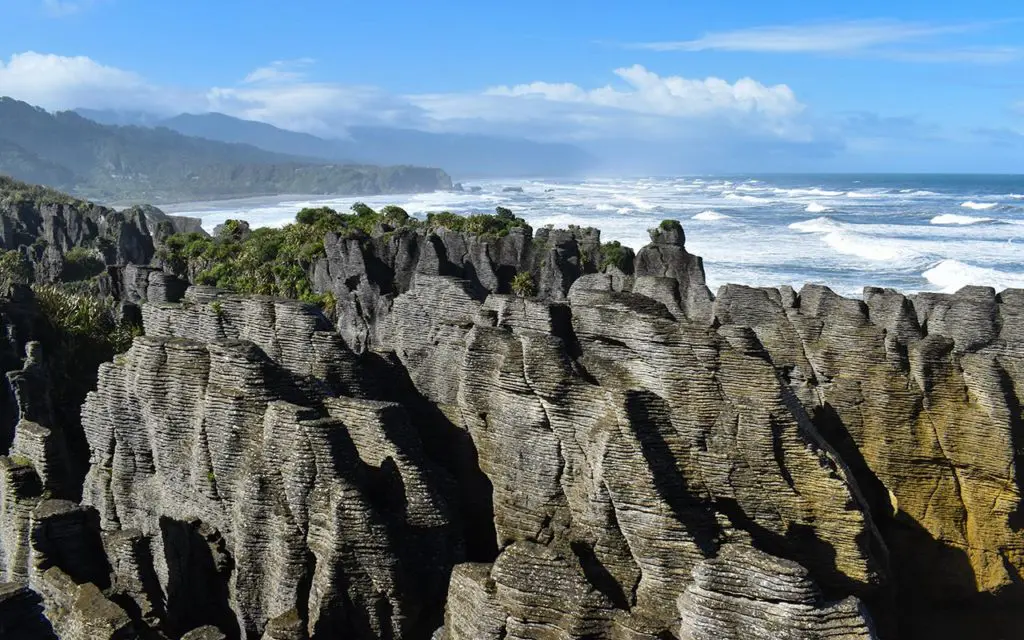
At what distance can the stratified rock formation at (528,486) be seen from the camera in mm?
8531

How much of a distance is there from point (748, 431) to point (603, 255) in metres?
28.5

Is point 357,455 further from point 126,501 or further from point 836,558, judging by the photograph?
point 836,558

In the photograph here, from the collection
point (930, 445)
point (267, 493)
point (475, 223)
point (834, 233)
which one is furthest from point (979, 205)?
point (267, 493)

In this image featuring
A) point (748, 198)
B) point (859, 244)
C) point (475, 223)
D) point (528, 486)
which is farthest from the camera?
point (748, 198)

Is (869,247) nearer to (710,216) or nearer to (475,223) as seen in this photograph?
(710,216)

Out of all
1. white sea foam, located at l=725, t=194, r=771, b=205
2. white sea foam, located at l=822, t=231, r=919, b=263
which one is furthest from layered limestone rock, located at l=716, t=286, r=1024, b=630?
white sea foam, located at l=725, t=194, r=771, b=205

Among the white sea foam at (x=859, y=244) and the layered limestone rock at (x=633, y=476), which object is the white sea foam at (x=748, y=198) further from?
the layered limestone rock at (x=633, y=476)

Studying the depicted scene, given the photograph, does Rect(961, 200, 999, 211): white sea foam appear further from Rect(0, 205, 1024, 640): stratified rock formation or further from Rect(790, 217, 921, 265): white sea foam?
Rect(0, 205, 1024, 640): stratified rock formation

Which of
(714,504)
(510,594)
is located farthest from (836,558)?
(510,594)

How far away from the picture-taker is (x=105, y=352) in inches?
770

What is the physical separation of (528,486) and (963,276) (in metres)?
58.8

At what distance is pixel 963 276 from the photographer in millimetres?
59312

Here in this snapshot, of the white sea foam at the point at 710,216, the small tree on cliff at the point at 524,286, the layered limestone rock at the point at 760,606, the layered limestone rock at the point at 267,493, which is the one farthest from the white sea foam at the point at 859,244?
the layered limestone rock at the point at 760,606

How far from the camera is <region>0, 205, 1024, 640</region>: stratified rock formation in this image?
336 inches
